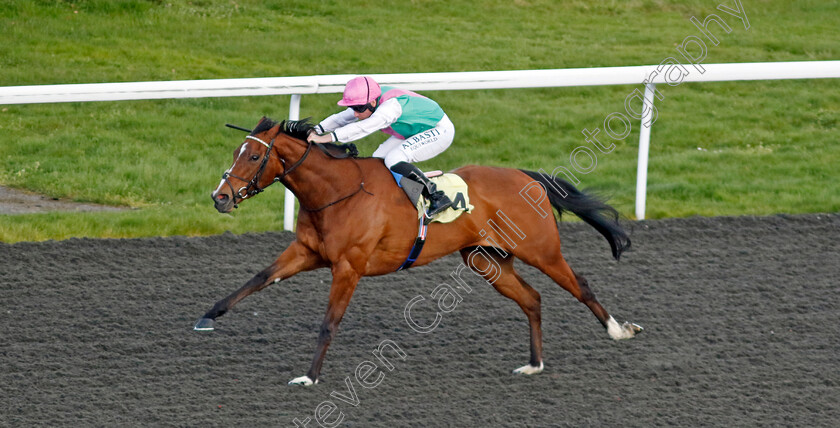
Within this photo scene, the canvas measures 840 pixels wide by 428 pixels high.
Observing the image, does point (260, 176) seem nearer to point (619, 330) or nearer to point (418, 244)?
point (418, 244)

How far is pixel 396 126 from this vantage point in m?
4.87

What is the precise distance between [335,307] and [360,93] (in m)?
0.96

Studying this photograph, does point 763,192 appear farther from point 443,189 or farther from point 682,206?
point 443,189

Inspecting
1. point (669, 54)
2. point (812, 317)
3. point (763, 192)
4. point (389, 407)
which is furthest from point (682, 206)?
point (669, 54)

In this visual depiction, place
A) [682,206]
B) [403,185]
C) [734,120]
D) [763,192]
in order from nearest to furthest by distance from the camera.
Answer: [403,185] → [682,206] → [763,192] → [734,120]

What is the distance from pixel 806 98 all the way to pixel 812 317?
6841mm

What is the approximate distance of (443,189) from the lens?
15.6 ft

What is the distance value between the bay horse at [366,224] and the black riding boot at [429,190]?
77 millimetres

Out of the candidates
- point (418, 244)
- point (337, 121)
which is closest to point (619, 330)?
point (418, 244)

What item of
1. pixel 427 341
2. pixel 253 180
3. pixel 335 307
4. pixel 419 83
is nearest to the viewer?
pixel 253 180

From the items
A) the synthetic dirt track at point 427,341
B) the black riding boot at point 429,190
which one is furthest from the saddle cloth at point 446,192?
the synthetic dirt track at point 427,341

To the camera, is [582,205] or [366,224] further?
[582,205]

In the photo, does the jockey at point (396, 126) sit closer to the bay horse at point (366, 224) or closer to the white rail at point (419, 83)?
the bay horse at point (366, 224)

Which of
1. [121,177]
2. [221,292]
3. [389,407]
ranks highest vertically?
[389,407]
